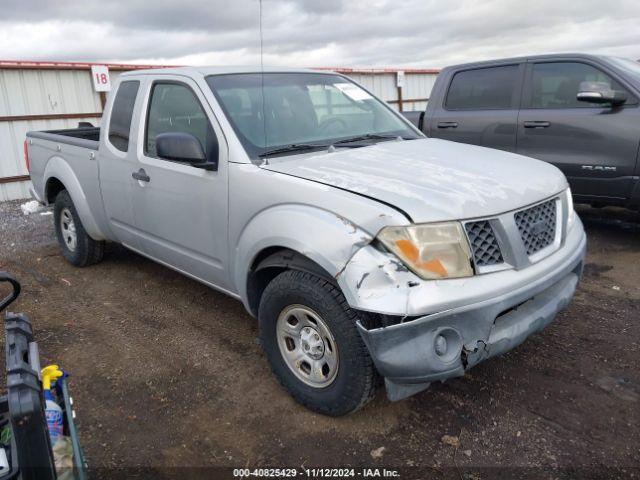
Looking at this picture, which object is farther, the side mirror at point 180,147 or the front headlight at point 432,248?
the side mirror at point 180,147

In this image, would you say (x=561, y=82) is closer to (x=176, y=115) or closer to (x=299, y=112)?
(x=299, y=112)

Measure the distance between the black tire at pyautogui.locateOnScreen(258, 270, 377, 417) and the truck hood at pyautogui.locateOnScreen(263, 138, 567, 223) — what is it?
1.70 ft

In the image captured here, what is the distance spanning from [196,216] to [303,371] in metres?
1.23

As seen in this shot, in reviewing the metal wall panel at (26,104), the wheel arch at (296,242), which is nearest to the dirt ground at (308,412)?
the wheel arch at (296,242)

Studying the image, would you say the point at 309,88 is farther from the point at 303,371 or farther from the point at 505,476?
the point at 505,476

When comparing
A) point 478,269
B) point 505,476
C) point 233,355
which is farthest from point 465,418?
point 233,355

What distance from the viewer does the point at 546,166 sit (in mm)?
3348

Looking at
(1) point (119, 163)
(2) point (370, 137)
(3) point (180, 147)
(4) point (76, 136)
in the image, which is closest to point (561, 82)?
(2) point (370, 137)

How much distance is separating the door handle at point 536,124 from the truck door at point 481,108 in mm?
148

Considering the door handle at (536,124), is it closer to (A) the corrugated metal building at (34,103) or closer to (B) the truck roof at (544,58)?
(B) the truck roof at (544,58)

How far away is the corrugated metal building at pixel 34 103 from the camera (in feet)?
32.5

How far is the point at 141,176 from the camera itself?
12.7 feet

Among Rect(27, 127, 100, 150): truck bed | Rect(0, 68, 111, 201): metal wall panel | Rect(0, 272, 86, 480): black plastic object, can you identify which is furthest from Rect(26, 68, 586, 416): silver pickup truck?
Rect(0, 68, 111, 201): metal wall panel

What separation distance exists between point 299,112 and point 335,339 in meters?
1.74
